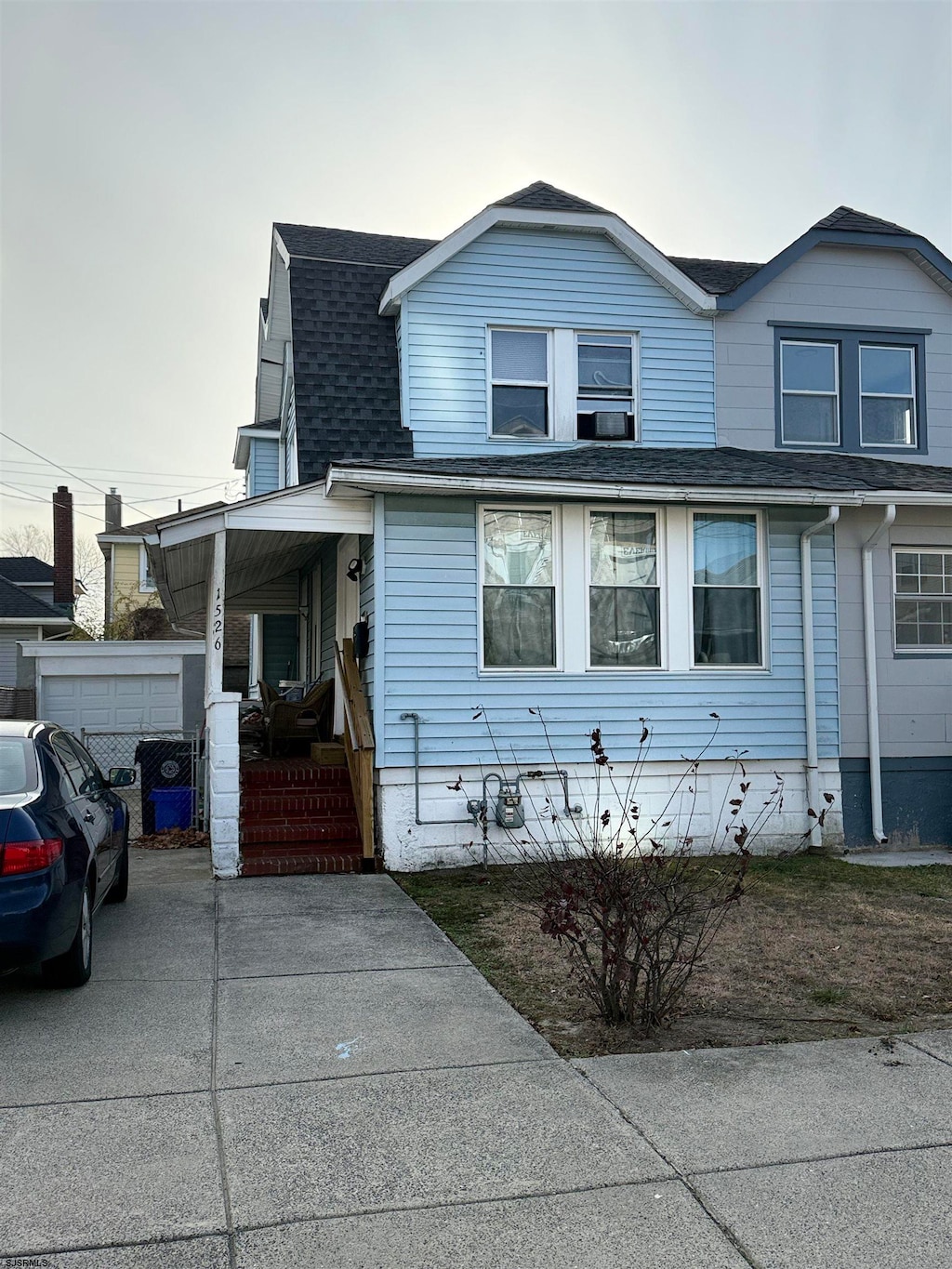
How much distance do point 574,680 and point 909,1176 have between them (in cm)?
709

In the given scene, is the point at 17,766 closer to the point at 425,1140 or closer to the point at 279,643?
the point at 425,1140

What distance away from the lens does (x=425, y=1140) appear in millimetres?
4125

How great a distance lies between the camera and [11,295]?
18703 mm

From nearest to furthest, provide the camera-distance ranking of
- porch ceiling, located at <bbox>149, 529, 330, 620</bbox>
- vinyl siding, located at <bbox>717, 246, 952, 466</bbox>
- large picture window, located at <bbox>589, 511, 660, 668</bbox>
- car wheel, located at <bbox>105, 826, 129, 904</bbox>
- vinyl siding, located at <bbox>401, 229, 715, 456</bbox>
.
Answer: car wheel, located at <bbox>105, 826, 129, 904</bbox> < large picture window, located at <bbox>589, 511, 660, 668</bbox> < porch ceiling, located at <bbox>149, 529, 330, 620</bbox> < vinyl siding, located at <bbox>401, 229, 715, 456</bbox> < vinyl siding, located at <bbox>717, 246, 952, 466</bbox>

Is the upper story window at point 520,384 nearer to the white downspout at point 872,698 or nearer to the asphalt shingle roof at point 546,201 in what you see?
the asphalt shingle roof at point 546,201

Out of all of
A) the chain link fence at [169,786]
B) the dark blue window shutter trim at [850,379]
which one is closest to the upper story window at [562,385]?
the dark blue window shutter trim at [850,379]

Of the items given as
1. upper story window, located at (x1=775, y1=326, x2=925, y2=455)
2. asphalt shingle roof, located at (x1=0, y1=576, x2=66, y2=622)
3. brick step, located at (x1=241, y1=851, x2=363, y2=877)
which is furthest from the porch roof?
asphalt shingle roof, located at (x1=0, y1=576, x2=66, y2=622)

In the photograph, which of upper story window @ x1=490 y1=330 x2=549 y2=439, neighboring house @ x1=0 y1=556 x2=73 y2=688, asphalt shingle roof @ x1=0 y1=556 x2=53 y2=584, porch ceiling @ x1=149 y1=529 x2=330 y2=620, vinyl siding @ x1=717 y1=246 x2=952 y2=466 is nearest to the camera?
porch ceiling @ x1=149 y1=529 x2=330 y2=620

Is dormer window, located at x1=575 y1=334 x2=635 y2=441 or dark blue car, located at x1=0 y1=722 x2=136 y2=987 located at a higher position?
dormer window, located at x1=575 y1=334 x2=635 y2=441

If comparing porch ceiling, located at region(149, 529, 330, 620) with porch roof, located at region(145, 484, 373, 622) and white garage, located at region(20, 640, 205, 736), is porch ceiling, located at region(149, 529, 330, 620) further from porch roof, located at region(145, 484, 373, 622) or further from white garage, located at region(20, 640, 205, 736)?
white garage, located at region(20, 640, 205, 736)

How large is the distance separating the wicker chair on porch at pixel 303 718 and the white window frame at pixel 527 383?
3.78 meters

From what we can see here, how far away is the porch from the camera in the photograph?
33.2 feet

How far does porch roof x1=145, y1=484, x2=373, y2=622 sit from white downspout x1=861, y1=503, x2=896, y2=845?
528 centimetres

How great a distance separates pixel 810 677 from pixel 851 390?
390 cm
